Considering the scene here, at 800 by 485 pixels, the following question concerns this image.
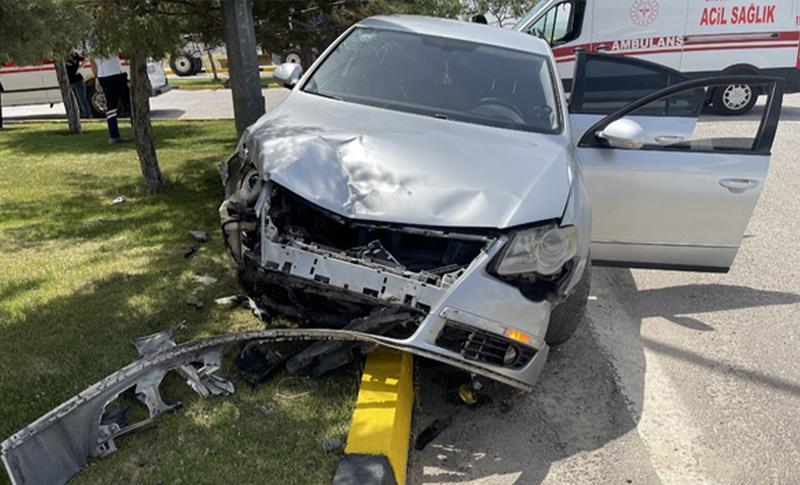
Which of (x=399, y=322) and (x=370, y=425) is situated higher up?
(x=399, y=322)

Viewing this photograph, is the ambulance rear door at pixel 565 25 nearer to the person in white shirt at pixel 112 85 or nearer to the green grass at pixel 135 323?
the person in white shirt at pixel 112 85

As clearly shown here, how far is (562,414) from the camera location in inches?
129

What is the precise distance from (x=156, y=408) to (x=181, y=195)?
13.3 feet

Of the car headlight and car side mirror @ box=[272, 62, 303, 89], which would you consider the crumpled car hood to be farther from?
car side mirror @ box=[272, 62, 303, 89]

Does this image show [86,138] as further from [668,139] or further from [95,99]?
[668,139]

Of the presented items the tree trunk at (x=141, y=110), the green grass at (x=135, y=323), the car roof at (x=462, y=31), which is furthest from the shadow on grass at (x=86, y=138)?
the car roof at (x=462, y=31)

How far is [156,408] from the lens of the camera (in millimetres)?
2865

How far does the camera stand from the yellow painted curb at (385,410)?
266cm

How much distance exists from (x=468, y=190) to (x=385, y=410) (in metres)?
1.09

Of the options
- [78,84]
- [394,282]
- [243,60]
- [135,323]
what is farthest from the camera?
[78,84]

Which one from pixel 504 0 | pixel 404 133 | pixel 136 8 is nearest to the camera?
pixel 404 133

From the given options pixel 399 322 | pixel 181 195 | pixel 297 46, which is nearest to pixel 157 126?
pixel 297 46

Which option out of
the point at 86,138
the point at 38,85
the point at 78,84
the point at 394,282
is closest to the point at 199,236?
the point at 394,282

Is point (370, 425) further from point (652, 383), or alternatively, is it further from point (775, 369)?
point (775, 369)
